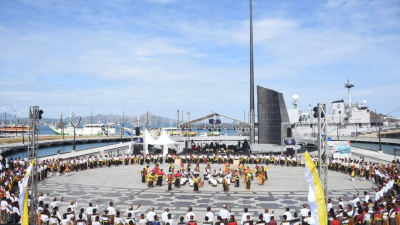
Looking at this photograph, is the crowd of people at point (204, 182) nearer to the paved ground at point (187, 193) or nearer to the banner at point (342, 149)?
the paved ground at point (187, 193)

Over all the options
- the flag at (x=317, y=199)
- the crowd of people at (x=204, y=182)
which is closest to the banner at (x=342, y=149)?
the crowd of people at (x=204, y=182)

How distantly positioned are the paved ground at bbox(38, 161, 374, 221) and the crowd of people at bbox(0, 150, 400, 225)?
78cm

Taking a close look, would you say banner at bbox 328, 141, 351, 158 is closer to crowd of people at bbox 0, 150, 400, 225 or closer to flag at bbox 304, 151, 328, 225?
crowd of people at bbox 0, 150, 400, 225

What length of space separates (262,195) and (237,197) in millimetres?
1635

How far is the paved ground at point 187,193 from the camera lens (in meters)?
17.3

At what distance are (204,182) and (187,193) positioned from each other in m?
4.02

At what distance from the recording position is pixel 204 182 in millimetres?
24844

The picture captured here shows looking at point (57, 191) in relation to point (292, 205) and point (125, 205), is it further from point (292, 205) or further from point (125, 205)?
point (292, 205)

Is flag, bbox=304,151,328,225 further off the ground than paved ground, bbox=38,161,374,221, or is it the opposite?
flag, bbox=304,151,328,225

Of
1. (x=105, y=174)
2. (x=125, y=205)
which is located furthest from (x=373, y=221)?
(x=105, y=174)

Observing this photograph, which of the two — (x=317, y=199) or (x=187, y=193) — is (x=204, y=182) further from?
(x=317, y=199)

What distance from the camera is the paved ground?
681 inches

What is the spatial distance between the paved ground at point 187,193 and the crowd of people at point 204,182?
0.78 m

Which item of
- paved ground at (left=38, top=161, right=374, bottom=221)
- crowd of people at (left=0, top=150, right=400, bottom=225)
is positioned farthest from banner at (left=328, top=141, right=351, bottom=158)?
paved ground at (left=38, top=161, right=374, bottom=221)
